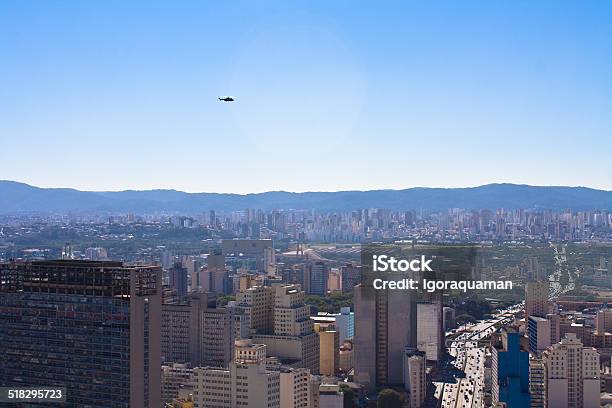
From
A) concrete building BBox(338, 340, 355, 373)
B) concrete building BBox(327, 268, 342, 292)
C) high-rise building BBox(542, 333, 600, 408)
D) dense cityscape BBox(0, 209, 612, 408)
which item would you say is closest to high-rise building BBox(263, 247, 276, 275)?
dense cityscape BBox(0, 209, 612, 408)

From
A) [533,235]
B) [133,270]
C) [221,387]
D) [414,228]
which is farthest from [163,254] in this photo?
[133,270]

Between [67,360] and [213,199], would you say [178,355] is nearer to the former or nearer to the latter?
[67,360]

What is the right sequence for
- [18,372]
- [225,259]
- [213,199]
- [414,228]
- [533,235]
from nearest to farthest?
1. [18,372]
2. [225,259]
3. [533,235]
4. [414,228]
5. [213,199]

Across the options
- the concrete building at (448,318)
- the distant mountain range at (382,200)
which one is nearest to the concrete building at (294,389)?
the concrete building at (448,318)

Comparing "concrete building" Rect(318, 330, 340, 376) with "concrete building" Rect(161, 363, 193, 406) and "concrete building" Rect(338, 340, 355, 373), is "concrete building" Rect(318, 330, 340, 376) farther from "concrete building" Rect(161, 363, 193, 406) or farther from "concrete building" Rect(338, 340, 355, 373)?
"concrete building" Rect(161, 363, 193, 406)

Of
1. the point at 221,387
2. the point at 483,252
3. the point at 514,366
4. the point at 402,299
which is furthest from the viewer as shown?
the point at 483,252
